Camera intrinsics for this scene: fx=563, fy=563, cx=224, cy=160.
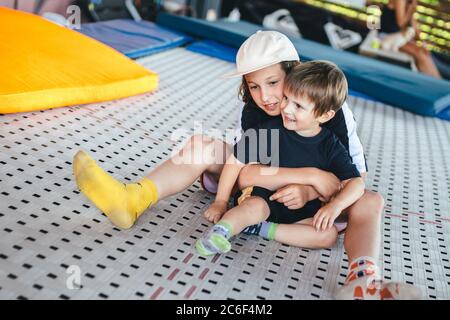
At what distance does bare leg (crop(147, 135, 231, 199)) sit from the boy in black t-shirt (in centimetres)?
9

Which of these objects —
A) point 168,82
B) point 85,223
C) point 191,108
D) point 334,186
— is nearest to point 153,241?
point 85,223

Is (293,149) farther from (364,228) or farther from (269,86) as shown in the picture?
(364,228)

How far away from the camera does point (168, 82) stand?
2.90 meters

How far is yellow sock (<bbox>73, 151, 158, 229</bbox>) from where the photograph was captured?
1.40 metres

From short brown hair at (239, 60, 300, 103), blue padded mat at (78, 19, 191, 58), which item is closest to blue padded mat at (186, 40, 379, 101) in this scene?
blue padded mat at (78, 19, 191, 58)

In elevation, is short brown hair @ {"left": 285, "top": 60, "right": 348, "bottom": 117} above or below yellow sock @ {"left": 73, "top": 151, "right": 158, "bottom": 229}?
above

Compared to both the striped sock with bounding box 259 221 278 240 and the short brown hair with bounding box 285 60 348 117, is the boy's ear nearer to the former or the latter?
the short brown hair with bounding box 285 60 348 117

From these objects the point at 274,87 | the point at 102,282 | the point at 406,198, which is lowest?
the point at 406,198

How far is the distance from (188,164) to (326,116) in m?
0.40

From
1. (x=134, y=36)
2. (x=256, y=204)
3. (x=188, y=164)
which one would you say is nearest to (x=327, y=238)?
(x=256, y=204)

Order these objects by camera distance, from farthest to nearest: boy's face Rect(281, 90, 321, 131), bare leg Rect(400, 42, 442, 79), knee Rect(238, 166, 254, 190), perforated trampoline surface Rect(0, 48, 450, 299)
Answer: bare leg Rect(400, 42, 442, 79), knee Rect(238, 166, 254, 190), boy's face Rect(281, 90, 321, 131), perforated trampoline surface Rect(0, 48, 450, 299)

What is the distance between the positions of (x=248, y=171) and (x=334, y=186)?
0.79 ft

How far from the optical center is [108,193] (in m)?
1.40
